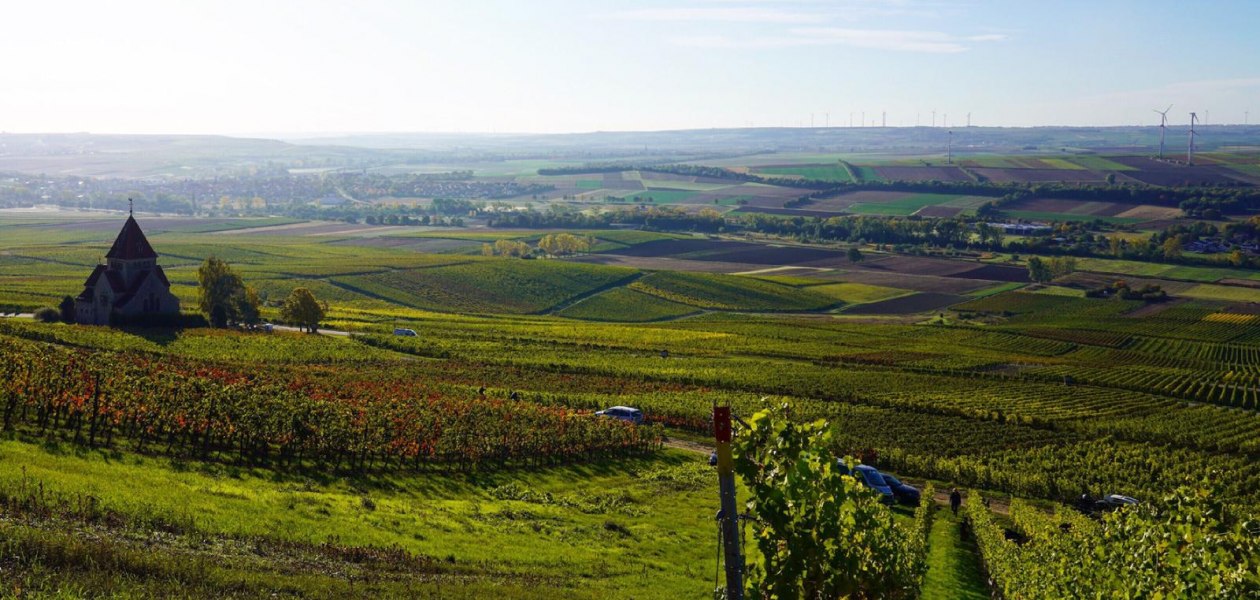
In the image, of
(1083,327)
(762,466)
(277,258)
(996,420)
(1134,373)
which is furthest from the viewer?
(277,258)

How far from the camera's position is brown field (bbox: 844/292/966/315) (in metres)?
143

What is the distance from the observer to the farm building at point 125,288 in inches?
3455

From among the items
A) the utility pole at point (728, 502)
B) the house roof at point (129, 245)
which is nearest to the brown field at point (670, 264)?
the house roof at point (129, 245)

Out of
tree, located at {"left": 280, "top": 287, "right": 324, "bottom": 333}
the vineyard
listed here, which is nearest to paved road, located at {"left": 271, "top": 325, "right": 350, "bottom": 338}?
tree, located at {"left": 280, "top": 287, "right": 324, "bottom": 333}

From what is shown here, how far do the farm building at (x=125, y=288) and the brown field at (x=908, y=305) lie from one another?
293 ft

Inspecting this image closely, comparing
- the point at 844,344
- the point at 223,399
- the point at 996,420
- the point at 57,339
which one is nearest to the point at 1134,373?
the point at 844,344

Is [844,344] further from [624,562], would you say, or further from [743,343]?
[624,562]

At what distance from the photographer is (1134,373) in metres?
92.6

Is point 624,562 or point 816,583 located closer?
point 816,583

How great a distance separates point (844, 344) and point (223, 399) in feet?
241

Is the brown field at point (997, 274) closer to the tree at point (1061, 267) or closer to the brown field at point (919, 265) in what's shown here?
the brown field at point (919, 265)

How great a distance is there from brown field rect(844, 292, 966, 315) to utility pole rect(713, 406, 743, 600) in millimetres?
132761

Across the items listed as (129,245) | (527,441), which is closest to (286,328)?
(129,245)

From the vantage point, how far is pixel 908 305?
148 metres
